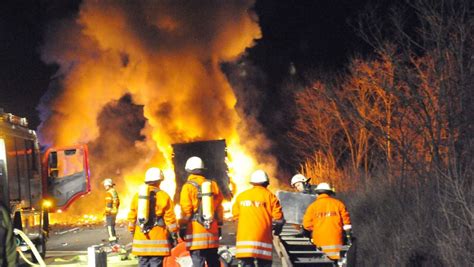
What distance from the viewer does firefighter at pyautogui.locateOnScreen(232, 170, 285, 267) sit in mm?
7746

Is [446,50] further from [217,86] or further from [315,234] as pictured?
[217,86]

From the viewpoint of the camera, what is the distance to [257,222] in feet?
25.4

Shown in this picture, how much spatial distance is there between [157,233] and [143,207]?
42 cm

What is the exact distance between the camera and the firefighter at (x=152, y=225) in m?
8.19

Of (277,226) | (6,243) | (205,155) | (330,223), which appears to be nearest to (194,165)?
(277,226)

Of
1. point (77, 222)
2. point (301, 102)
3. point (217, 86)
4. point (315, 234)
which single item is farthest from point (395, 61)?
point (301, 102)

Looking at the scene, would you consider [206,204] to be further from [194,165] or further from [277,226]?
[277,226]

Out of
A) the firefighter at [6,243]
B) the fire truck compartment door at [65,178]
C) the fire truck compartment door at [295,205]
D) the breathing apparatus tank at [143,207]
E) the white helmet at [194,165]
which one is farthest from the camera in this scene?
the fire truck compartment door at [295,205]

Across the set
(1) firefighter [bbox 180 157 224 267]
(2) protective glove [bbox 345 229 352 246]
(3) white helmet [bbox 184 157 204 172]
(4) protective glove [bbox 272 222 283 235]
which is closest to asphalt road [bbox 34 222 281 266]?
(1) firefighter [bbox 180 157 224 267]

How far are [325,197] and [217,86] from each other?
77.9 feet

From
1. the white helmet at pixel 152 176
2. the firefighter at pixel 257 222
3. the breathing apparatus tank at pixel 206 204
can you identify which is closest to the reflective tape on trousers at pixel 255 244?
the firefighter at pixel 257 222

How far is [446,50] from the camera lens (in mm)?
10789

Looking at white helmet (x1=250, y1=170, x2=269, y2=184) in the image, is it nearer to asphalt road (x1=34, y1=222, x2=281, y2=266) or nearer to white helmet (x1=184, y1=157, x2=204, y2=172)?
white helmet (x1=184, y1=157, x2=204, y2=172)

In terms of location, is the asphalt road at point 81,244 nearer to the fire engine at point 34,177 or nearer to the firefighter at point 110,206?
the firefighter at point 110,206
